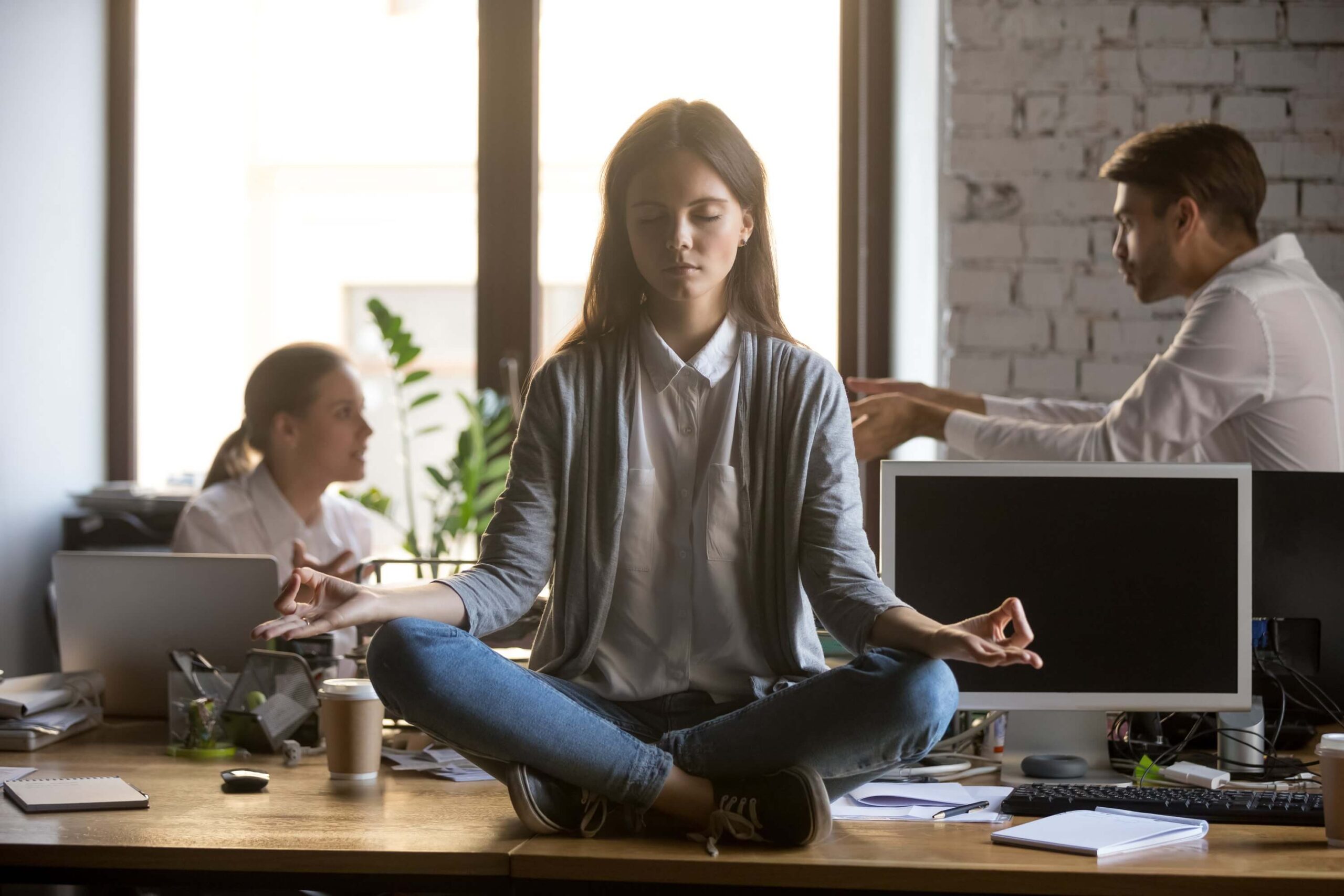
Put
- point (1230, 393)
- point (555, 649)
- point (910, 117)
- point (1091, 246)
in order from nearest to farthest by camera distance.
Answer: point (555, 649) < point (1230, 393) < point (1091, 246) < point (910, 117)

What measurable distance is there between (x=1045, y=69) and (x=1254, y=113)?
0.46 m

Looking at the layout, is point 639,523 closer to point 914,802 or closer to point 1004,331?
Answer: point 914,802

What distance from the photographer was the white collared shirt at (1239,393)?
238 cm

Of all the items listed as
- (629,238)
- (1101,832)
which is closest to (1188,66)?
(629,238)

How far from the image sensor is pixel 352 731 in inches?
63.7

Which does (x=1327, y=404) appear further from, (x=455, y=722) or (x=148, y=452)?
(x=148, y=452)

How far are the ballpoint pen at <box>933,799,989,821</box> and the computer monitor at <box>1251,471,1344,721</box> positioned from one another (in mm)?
558

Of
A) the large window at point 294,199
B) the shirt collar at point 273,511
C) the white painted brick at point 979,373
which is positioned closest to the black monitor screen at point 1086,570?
the white painted brick at point 979,373

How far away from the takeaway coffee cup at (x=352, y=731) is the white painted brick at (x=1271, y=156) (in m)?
2.30

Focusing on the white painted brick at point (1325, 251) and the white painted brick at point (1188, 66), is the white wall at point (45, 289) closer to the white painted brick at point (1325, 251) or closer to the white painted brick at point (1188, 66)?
the white painted brick at point (1188, 66)

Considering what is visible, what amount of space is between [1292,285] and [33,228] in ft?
9.32

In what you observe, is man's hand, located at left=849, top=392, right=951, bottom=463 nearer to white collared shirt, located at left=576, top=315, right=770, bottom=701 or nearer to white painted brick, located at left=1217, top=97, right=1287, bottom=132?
white collared shirt, located at left=576, top=315, right=770, bottom=701

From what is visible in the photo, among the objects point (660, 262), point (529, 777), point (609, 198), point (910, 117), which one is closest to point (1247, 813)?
point (529, 777)

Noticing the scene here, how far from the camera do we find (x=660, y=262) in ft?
5.60
